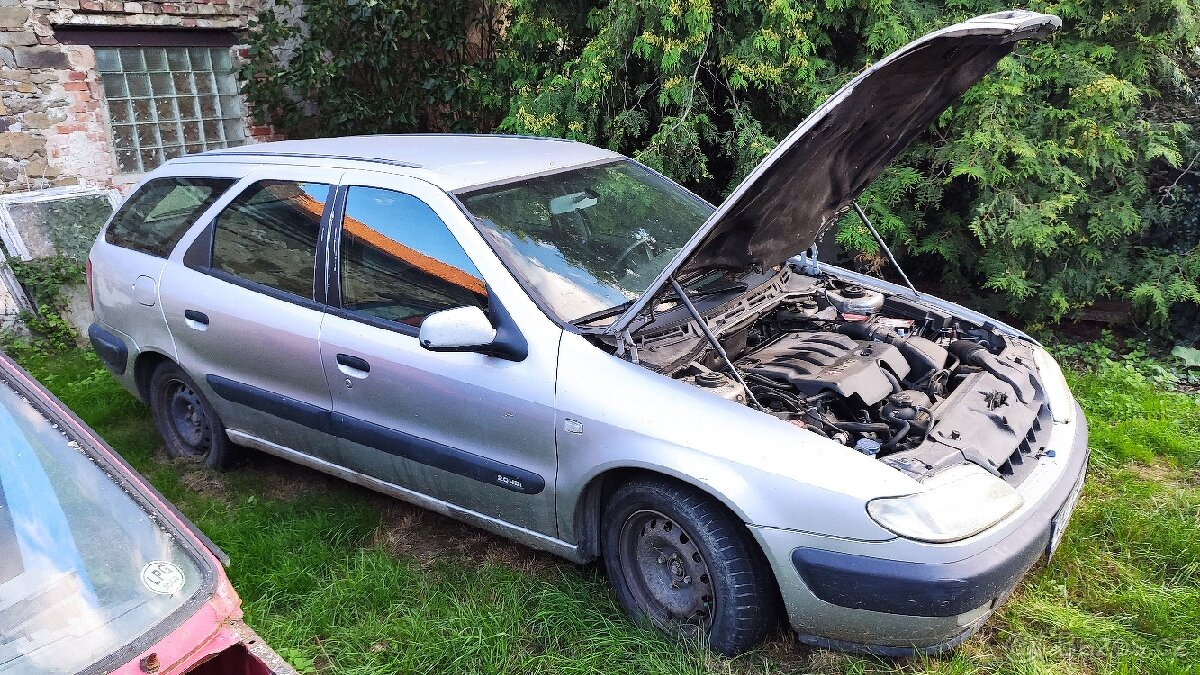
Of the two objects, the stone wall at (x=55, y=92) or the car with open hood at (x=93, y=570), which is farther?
the stone wall at (x=55, y=92)

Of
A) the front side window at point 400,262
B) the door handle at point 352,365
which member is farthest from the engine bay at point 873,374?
the door handle at point 352,365

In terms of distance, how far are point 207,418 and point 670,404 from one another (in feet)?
8.65

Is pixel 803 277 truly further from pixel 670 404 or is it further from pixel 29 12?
pixel 29 12

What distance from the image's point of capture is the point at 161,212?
422 cm

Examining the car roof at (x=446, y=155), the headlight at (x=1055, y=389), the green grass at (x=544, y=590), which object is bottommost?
the green grass at (x=544, y=590)

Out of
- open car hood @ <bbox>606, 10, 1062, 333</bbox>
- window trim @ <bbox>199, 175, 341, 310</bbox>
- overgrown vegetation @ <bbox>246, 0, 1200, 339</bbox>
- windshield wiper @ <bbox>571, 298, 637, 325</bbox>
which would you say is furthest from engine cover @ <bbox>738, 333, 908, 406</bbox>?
overgrown vegetation @ <bbox>246, 0, 1200, 339</bbox>

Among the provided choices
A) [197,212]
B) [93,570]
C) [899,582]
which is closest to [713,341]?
[899,582]

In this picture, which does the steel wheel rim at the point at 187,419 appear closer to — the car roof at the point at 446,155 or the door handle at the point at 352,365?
the car roof at the point at 446,155

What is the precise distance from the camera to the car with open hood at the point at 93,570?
5.58 ft

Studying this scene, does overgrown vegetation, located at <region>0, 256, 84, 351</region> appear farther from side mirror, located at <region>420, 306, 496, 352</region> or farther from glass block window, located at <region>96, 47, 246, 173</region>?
side mirror, located at <region>420, 306, 496, 352</region>

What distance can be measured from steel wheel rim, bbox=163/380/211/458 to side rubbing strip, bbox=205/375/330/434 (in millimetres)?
409

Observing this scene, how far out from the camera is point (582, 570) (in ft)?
11.0

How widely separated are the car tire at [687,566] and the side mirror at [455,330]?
71 cm

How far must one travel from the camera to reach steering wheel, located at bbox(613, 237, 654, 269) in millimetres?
3331
